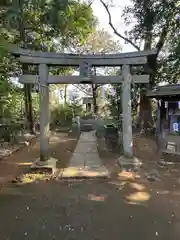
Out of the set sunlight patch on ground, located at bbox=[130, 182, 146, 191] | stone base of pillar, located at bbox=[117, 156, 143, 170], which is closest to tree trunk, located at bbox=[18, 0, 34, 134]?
stone base of pillar, located at bbox=[117, 156, 143, 170]

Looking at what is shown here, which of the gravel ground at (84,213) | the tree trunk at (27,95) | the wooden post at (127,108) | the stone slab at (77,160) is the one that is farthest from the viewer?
the tree trunk at (27,95)

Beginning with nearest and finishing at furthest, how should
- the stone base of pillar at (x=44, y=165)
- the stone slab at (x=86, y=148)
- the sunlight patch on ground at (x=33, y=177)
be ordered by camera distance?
the sunlight patch on ground at (x=33, y=177) → the stone base of pillar at (x=44, y=165) → the stone slab at (x=86, y=148)

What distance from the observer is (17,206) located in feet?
19.2

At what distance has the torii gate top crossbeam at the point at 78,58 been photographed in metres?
8.39

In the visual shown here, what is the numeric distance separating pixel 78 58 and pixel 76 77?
21.8 inches

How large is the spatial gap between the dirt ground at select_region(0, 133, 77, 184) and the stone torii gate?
921 mm

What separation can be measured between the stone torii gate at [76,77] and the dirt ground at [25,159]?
921 mm

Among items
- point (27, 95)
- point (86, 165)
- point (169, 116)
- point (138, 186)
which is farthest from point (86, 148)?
point (27, 95)

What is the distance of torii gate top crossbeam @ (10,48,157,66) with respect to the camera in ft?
27.5

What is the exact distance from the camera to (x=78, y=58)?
866cm

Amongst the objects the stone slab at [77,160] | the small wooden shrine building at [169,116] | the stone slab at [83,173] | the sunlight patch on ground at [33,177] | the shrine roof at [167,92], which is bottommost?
the sunlight patch on ground at [33,177]

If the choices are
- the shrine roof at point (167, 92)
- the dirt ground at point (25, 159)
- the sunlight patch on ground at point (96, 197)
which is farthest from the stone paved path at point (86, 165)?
the shrine roof at point (167, 92)

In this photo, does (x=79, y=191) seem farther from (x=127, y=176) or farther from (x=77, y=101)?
(x=77, y=101)

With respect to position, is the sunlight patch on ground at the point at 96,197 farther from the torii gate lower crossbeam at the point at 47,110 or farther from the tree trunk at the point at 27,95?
the tree trunk at the point at 27,95
